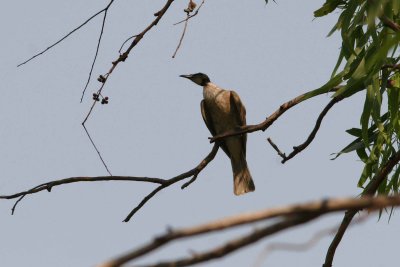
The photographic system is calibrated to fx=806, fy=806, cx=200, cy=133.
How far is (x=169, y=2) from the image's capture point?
3.84 meters

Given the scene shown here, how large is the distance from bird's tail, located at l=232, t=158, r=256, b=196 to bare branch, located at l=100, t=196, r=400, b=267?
538 cm

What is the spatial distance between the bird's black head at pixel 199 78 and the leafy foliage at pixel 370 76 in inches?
110

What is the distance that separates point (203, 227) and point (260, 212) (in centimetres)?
6

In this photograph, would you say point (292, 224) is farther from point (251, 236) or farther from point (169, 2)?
point (169, 2)

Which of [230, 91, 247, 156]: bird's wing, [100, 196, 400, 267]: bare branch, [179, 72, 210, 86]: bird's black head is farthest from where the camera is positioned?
[179, 72, 210, 86]: bird's black head

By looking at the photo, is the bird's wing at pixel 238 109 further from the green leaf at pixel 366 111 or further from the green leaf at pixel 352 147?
the green leaf at pixel 366 111

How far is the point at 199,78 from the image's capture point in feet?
23.5

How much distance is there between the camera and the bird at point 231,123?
6332mm

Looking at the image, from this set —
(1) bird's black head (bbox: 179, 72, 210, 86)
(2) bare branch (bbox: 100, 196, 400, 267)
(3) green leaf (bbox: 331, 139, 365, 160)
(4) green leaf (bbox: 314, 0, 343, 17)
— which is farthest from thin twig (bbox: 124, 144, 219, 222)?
(2) bare branch (bbox: 100, 196, 400, 267)

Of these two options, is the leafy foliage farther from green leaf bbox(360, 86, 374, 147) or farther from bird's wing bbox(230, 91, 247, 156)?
bird's wing bbox(230, 91, 247, 156)

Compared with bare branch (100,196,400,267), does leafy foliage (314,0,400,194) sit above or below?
above

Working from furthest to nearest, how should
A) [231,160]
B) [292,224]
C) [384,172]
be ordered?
[231,160] < [384,172] < [292,224]

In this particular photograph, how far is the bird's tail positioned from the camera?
6270 mm

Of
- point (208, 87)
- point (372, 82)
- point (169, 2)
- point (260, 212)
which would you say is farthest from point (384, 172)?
point (208, 87)
